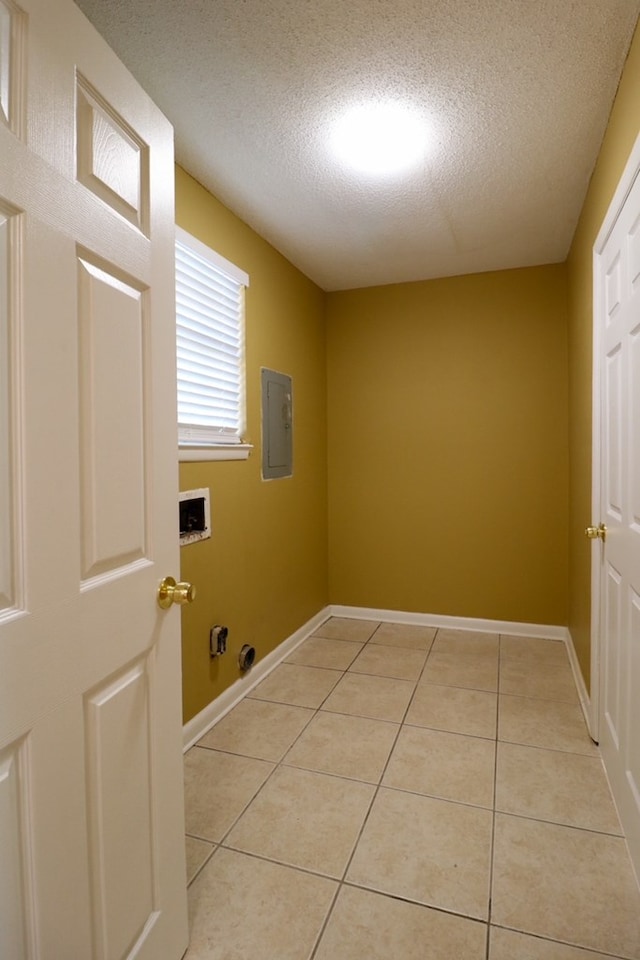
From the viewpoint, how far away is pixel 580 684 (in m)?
2.67

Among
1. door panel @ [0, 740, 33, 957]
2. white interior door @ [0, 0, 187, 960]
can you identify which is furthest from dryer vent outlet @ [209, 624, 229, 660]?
door panel @ [0, 740, 33, 957]

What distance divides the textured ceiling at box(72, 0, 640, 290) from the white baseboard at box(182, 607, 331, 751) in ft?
7.84

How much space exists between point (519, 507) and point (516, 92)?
2.44 meters

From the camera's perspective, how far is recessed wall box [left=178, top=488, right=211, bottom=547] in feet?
7.33

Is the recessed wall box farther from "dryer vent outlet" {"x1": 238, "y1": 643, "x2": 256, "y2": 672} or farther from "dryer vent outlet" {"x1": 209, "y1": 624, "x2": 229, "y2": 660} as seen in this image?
"dryer vent outlet" {"x1": 238, "y1": 643, "x2": 256, "y2": 672}

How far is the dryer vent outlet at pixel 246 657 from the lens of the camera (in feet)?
8.80

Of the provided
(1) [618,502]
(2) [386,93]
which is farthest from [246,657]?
(2) [386,93]

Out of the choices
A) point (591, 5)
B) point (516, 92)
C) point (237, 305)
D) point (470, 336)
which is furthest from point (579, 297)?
point (237, 305)

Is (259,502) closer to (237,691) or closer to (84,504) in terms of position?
(237,691)

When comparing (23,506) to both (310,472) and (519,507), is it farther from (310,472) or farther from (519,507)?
(519,507)

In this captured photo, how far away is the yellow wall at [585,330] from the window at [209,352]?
1638 mm

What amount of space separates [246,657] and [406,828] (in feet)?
3.98

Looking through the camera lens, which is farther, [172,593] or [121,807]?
[172,593]

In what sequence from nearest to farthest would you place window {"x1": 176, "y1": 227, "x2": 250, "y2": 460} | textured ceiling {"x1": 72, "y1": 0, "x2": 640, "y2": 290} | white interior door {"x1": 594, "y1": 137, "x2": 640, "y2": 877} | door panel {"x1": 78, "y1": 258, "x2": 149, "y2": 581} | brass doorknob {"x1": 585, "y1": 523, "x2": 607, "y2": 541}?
door panel {"x1": 78, "y1": 258, "x2": 149, "y2": 581}
textured ceiling {"x1": 72, "y1": 0, "x2": 640, "y2": 290}
white interior door {"x1": 594, "y1": 137, "x2": 640, "y2": 877}
brass doorknob {"x1": 585, "y1": 523, "x2": 607, "y2": 541}
window {"x1": 176, "y1": 227, "x2": 250, "y2": 460}
